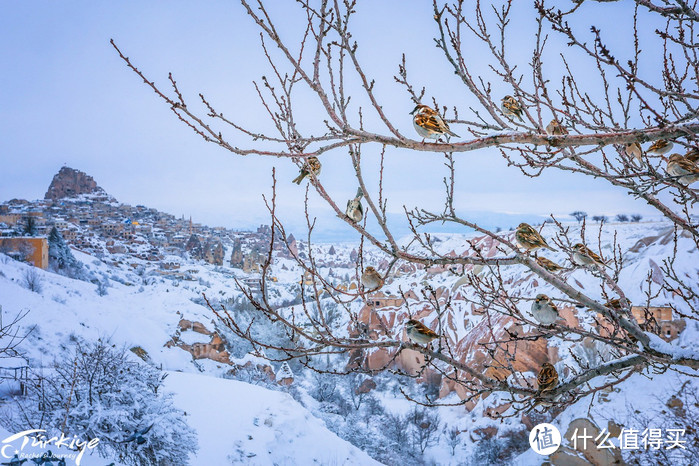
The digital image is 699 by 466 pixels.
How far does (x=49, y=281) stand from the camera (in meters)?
19.5

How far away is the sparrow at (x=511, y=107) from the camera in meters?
2.50

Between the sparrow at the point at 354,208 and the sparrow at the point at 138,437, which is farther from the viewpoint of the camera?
the sparrow at the point at 138,437

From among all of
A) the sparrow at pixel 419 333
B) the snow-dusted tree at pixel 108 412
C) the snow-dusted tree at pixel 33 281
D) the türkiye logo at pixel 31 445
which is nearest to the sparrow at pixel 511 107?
the sparrow at pixel 419 333

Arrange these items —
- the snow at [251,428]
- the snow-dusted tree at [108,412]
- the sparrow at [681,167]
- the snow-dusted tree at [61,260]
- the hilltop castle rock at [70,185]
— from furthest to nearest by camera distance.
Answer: the hilltop castle rock at [70,185]
the snow-dusted tree at [61,260]
the snow at [251,428]
the snow-dusted tree at [108,412]
the sparrow at [681,167]

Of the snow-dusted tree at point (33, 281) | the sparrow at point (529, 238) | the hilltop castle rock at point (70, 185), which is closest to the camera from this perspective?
the sparrow at point (529, 238)

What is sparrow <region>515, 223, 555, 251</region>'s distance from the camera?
7.20ft

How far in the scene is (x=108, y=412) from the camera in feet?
21.4

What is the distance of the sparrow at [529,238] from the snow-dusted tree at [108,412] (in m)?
7.16

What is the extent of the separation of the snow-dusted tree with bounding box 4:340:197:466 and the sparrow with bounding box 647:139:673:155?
7964 mm

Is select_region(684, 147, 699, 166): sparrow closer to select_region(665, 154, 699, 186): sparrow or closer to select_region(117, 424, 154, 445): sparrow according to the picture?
select_region(665, 154, 699, 186): sparrow

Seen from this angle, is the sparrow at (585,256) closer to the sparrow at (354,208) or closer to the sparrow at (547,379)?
the sparrow at (547,379)

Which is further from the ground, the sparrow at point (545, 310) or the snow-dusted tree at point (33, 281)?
the sparrow at point (545, 310)

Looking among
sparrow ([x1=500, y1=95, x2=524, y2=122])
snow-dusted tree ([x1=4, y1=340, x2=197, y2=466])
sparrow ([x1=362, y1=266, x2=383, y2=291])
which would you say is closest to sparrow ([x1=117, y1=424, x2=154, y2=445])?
snow-dusted tree ([x1=4, y1=340, x2=197, y2=466])

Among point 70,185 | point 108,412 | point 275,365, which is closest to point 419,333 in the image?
point 108,412
